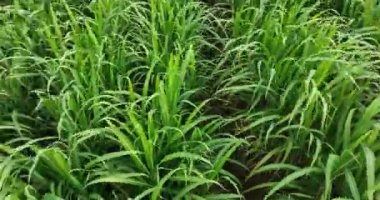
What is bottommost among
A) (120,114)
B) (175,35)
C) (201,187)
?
(201,187)

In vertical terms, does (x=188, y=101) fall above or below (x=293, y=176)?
above

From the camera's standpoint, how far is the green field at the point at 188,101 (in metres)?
2.02

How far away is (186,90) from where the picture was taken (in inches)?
92.3

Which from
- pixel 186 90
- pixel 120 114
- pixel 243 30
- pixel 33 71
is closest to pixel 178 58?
pixel 186 90

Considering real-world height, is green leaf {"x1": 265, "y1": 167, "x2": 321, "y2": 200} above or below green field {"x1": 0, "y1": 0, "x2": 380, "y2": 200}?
below

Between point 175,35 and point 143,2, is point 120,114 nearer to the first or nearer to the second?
point 175,35

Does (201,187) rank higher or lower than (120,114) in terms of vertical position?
lower

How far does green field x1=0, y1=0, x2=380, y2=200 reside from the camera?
202 centimetres

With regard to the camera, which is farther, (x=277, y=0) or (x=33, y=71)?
(x=277, y=0)

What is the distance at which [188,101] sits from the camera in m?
2.26

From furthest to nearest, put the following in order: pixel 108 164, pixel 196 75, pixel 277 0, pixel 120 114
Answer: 1. pixel 277 0
2. pixel 196 75
3. pixel 120 114
4. pixel 108 164

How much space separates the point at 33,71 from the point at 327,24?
50.1 inches

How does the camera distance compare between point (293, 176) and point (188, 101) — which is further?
point (188, 101)

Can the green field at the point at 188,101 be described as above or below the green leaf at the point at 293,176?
above
